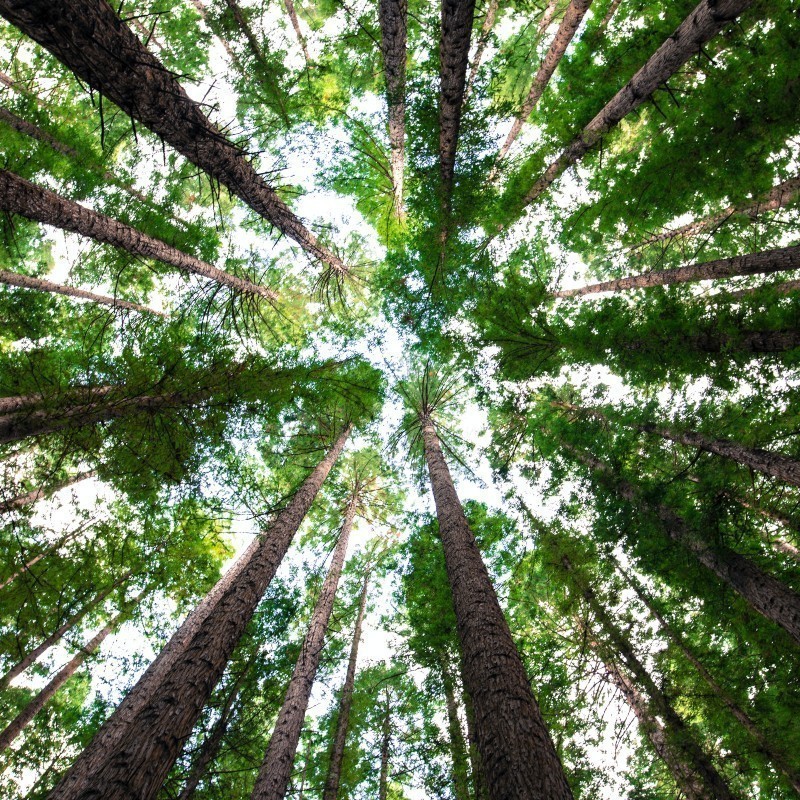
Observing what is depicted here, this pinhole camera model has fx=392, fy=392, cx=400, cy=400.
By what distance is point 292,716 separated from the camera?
6.56m

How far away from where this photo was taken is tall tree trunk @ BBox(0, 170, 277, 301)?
5.06 m

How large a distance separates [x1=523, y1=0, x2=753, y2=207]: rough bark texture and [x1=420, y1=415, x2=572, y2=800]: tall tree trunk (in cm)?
706

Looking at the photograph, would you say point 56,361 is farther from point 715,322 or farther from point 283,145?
point 715,322

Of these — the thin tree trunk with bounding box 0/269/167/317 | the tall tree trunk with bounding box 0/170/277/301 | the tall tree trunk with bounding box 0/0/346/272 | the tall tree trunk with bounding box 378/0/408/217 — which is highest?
the thin tree trunk with bounding box 0/269/167/317

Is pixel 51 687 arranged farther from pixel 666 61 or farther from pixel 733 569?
pixel 666 61

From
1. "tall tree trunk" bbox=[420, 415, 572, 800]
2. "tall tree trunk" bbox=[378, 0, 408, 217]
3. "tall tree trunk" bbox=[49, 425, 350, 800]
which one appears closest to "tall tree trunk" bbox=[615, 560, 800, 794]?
"tall tree trunk" bbox=[420, 415, 572, 800]

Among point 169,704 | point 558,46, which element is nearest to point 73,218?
point 169,704

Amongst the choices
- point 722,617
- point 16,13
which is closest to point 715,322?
point 722,617

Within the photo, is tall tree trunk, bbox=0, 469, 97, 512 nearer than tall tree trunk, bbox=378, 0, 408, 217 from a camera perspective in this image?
Yes

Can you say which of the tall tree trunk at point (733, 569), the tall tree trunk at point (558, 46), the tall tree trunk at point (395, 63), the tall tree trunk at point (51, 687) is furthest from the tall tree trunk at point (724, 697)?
the tall tree trunk at point (395, 63)

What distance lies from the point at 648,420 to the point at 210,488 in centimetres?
888

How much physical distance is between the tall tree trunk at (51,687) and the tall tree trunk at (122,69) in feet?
26.9

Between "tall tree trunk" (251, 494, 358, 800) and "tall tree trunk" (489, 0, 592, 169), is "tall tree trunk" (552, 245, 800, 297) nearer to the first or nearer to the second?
"tall tree trunk" (489, 0, 592, 169)

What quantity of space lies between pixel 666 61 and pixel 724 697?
32.8 feet
